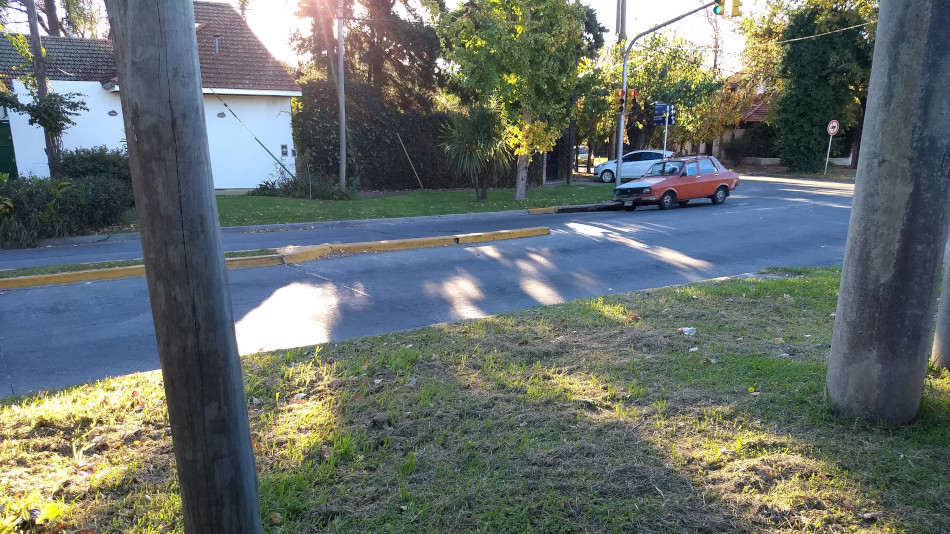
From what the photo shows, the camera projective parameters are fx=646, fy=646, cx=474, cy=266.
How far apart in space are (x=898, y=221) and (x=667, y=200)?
54.7 ft

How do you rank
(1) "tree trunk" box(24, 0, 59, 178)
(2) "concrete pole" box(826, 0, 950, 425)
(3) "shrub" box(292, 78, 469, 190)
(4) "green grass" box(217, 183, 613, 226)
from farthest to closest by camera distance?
(3) "shrub" box(292, 78, 469, 190), (4) "green grass" box(217, 183, 613, 226), (1) "tree trunk" box(24, 0, 59, 178), (2) "concrete pole" box(826, 0, 950, 425)

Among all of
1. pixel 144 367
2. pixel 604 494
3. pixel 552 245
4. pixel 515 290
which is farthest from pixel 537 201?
pixel 604 494

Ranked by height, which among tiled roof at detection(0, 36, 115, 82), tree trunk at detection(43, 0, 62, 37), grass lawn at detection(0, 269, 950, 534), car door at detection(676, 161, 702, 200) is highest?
tree trunk at detection(43, 0, 62, 37)

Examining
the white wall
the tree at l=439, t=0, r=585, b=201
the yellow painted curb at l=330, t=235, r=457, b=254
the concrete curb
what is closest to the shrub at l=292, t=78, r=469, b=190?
the white wall

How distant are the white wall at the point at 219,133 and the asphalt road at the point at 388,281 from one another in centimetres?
908

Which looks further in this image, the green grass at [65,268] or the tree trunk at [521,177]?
the tree trunk at [521,177]

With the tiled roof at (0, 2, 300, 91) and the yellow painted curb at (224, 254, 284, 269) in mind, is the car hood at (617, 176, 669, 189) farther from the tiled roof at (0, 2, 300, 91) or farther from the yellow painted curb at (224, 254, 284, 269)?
the yellow painted curb at (224, 254, 284, 269)

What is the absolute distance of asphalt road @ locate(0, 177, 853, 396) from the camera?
635 centimetres

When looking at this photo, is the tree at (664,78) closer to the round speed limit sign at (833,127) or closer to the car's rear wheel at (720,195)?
the round speed limit sign at (833,127)

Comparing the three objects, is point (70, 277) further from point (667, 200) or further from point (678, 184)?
point (678, 184)

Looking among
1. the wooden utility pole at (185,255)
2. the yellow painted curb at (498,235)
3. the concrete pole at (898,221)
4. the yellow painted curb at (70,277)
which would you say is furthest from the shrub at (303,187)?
the wooden utility pole at (185,255)

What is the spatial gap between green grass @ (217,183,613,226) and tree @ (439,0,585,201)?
2.26 meters

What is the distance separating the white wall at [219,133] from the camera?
68.3ft

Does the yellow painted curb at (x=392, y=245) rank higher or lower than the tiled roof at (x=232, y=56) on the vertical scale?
lower
